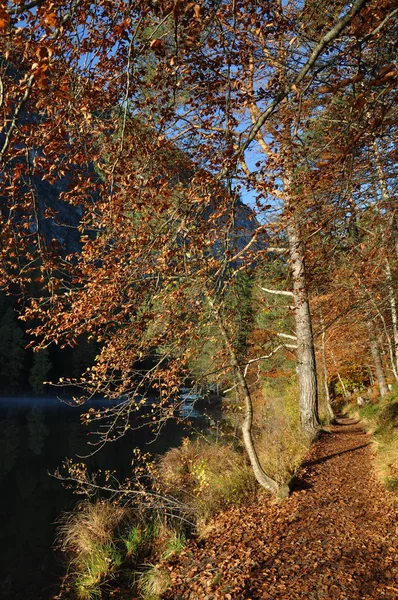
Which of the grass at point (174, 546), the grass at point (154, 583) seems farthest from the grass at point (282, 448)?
the grass at point (154, 583)

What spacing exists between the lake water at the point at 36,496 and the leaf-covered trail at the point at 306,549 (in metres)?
3.47

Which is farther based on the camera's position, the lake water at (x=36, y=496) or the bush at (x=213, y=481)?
the lake water at (x=36, y=496)

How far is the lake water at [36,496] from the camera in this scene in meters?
8.21

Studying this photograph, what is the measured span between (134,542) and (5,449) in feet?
48.8

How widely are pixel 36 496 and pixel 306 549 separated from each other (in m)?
10.1

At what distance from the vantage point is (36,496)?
508 inches

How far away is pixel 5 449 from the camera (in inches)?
801

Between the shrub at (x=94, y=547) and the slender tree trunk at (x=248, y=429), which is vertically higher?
the slender tree trunk at (x=248, y=429)

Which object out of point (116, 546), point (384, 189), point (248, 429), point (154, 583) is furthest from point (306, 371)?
point (154, 583)

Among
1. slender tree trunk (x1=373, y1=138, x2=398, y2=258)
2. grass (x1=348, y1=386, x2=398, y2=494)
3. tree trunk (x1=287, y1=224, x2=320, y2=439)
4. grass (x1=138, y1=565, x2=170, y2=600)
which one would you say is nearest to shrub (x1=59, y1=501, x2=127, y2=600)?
grass (x1=138, y1=565, x2=170, y2=600)

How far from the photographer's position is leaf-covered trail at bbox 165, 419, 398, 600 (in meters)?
4.58

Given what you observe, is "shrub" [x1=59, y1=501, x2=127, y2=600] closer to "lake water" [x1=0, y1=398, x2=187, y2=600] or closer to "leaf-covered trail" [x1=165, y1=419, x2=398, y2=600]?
"lake water" [x1=0, y1=398, x2=187, y2=600]

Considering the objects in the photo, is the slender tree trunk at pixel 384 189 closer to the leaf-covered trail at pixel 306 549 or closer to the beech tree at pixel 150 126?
the beech tree at pixel 150 126

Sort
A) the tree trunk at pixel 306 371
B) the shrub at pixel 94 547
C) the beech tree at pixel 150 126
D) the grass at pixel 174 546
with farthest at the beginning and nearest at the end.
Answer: the tree trunk at pixel 306 371
the shrub at pixel 94 547
the grass at pixel 174 546
the beech tree at pixel 150 126
